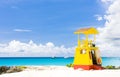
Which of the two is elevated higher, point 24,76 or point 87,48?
point 87,48

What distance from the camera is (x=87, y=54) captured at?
28203 millimetres

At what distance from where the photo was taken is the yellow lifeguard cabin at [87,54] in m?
→ 28.3

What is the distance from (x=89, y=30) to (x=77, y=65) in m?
2.67

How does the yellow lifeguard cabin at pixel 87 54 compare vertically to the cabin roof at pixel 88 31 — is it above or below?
below

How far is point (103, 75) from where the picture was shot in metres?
22.7

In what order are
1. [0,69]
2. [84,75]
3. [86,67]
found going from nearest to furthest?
[84,75] → [86,67] → [0,69]

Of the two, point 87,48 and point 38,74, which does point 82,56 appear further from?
point 38,74

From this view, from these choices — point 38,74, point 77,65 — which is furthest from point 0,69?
point 38,74

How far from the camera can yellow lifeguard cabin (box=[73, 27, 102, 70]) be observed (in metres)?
28.3

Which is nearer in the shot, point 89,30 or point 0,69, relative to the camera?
point 89,30

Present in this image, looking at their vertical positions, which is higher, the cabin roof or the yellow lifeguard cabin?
the cabin roof

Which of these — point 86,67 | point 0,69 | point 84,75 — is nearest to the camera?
point 84,75

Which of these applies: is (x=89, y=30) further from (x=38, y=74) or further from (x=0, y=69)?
(x=0, y=69)

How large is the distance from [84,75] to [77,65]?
20.2 feet
